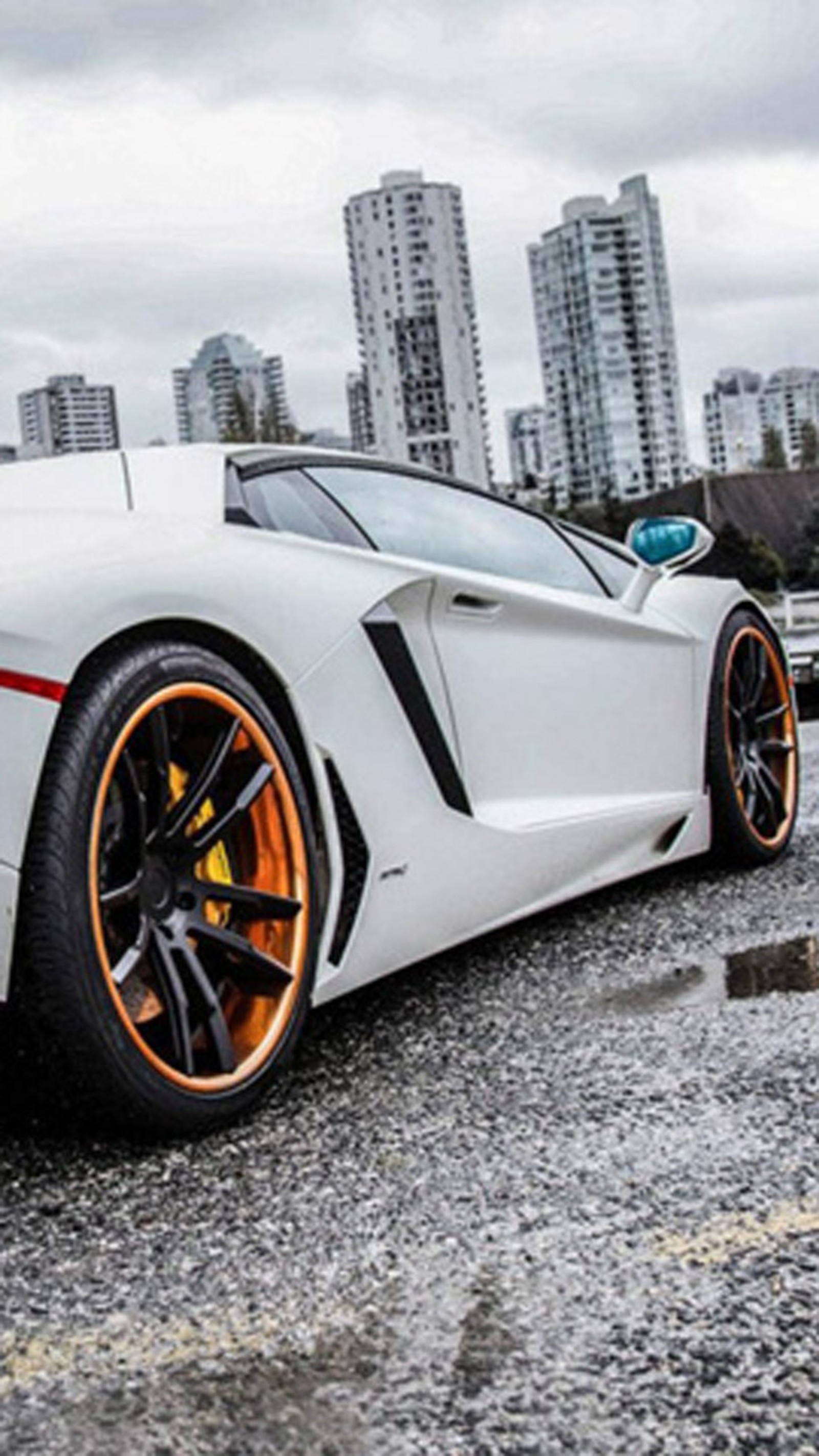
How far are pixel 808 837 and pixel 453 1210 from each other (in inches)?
127

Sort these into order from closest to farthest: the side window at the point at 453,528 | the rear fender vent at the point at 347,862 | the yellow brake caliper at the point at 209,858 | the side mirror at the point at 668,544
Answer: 1. the yellow brake caliper at the point at 209,858
2. the rear fender vent at the point at 347,862
3. the side window at the point at 453,528
4. the side mirror at the point at 668,544

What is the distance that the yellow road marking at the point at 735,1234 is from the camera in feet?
5.99

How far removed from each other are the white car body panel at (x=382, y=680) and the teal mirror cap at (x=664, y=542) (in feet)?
1.48

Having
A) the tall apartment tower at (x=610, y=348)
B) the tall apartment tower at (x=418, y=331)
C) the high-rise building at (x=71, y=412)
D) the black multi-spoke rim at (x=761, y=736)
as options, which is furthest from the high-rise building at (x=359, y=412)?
the black multi-spoke rim at (x=761, y=736)

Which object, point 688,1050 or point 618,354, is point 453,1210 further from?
point 618,354

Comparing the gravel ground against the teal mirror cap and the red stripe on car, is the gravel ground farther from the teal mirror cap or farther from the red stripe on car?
the teal mirror cap

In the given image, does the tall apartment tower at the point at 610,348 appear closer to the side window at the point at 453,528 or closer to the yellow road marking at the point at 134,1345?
the side window at the point at 453,528

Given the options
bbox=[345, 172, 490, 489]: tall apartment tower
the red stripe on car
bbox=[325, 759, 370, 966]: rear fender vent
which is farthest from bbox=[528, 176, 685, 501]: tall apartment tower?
the red stripe on car

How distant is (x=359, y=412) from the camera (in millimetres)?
161125

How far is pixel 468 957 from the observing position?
3727 millimetres

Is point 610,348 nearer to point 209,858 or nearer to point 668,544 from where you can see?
point 668,544

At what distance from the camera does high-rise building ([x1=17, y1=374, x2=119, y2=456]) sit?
39.1ft

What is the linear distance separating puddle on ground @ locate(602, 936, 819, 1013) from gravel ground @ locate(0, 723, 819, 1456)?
7cm

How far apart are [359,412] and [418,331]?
49.1 ft
